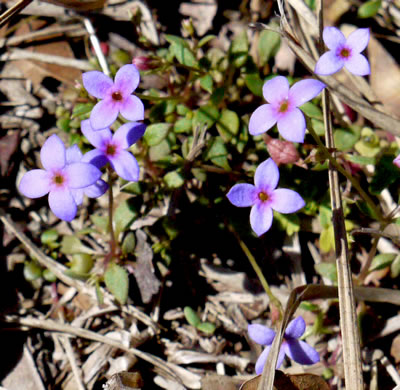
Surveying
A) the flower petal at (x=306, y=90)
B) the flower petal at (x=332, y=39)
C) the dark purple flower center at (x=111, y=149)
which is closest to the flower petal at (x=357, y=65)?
the flower petal at (x=332, y=39)

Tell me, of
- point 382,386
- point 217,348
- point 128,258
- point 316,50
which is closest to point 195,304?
point 217,348

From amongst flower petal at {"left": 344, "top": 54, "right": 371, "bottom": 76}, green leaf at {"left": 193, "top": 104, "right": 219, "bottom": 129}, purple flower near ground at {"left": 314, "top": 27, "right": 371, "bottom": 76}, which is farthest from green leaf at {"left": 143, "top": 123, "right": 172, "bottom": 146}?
flower petal at {"left": 344, "top": 54, "right": 371, "bottom": 76}

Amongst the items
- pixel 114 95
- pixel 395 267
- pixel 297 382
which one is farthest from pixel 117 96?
pixel 395 267

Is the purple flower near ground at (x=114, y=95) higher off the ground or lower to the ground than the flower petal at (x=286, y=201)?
higher

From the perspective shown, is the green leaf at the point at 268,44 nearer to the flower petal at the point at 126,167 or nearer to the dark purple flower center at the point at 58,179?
the flower petal at the point at 126,167

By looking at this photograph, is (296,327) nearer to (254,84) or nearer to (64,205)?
(64,205)

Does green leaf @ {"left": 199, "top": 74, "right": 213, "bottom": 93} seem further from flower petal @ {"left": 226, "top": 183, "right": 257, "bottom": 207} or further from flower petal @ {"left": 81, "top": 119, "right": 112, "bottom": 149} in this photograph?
flower petal @ {"left": 226, "top": 183, "right": 257, "bottom": 207}
